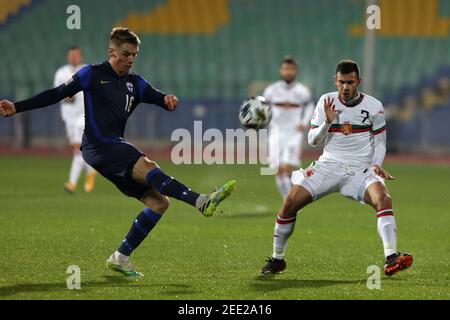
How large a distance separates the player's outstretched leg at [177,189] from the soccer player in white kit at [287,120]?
6998 mm

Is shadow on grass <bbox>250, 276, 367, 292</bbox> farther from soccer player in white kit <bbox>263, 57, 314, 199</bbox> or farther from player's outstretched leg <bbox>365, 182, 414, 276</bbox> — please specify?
soccer player in white kit <bbox>263, 57, 314, 199</bbox>

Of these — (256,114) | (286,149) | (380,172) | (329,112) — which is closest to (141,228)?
(256,114)

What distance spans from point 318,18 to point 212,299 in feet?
80.4

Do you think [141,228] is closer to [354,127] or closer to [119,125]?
[119,125]

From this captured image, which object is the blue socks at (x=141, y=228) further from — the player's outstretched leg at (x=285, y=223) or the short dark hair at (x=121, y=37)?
the short dark hair at (x=121, y=37)

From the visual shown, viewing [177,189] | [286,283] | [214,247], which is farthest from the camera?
[214,247]

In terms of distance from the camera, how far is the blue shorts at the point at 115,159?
7.04 m

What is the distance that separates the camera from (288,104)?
14094mm

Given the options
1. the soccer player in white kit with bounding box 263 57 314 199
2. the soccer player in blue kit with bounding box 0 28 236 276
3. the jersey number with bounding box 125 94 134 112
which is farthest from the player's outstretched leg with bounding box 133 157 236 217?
the soccer player in white kit with bounding box 263 57 314 199

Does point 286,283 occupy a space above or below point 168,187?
below

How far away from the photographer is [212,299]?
20.3 ft

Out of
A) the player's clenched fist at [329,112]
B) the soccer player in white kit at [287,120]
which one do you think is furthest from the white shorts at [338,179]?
the soccer player in white kit at [287,120]

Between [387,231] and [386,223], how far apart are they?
69 mm

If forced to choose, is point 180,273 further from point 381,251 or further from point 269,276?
point 381,251
